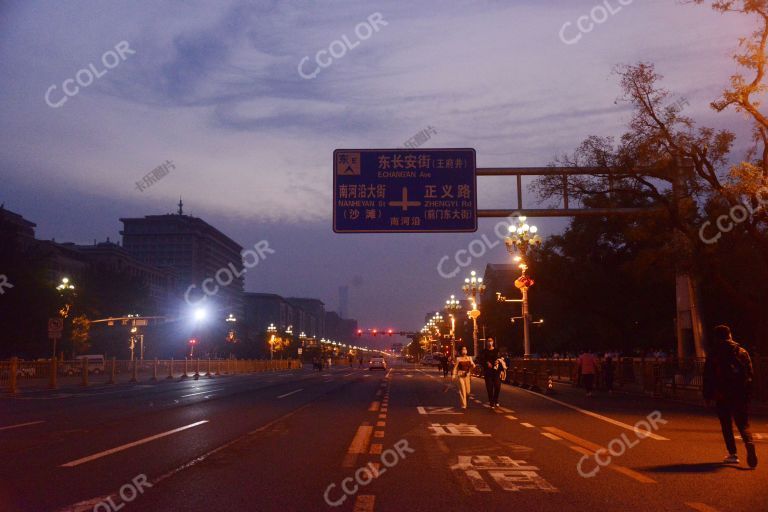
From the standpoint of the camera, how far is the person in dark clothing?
9516 mm

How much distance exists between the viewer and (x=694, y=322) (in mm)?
25906

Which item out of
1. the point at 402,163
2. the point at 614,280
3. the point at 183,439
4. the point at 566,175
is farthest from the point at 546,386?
the point at 614,280

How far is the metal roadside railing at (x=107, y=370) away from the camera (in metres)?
36.6

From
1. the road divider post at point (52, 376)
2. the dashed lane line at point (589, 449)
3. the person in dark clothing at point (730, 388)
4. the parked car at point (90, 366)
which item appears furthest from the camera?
the parked car at point (90, 366)

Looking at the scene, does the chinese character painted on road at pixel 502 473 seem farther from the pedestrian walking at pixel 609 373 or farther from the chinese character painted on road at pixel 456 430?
the pedestrian walking at pixel 609 373

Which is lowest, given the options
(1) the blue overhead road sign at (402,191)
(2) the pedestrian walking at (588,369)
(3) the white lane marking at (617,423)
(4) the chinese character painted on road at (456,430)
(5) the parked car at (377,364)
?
(5) the parked car at (377,364)

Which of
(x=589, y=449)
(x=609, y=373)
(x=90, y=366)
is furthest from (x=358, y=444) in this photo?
(x=90, y=366)

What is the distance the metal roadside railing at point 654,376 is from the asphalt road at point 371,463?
602 cm

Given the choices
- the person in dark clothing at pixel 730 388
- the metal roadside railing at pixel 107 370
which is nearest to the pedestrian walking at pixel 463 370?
the person in dark clothing at pixel 730 388

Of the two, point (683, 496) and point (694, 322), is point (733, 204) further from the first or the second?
point (683, 496)

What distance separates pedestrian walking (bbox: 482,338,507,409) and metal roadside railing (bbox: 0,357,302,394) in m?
22.2

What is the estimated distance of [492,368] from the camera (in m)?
20.0

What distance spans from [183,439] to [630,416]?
11.2 m

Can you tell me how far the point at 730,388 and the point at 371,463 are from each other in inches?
192
